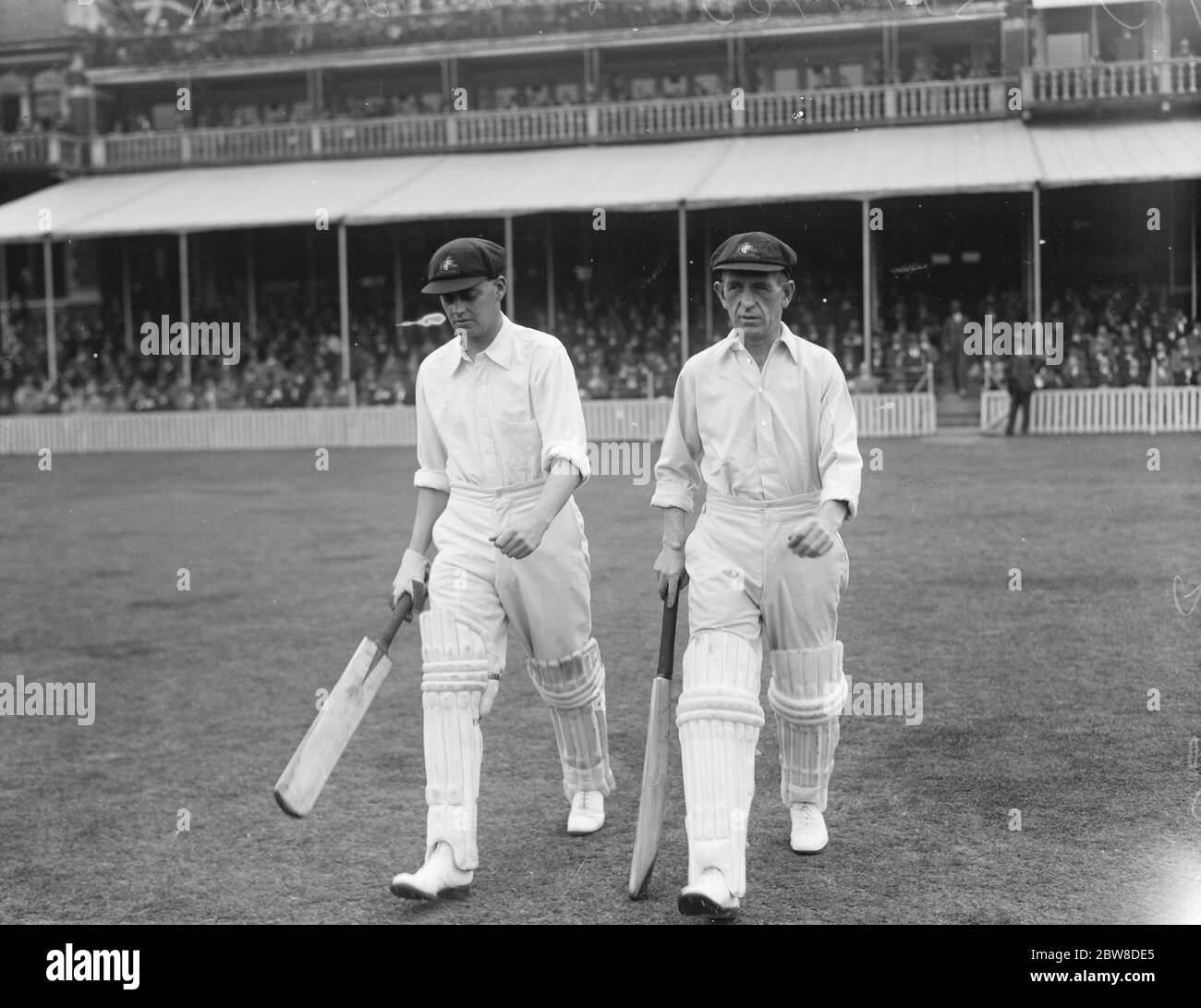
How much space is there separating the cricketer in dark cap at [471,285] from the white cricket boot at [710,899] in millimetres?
1806

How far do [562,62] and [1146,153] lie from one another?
1232cm

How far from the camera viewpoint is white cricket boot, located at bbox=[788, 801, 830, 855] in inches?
201

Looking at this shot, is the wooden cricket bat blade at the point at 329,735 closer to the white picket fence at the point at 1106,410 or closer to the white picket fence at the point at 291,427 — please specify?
the white picket fence at the point at 291,427

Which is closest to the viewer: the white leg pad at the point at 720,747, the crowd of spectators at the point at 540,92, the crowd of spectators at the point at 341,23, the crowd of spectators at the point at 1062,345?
the white leg pad at the point at 720,747

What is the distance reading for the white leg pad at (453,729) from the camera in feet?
15.4

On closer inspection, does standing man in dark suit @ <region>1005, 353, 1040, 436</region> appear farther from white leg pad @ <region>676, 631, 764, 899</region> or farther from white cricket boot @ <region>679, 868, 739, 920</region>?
white cricket boot @ <region>679, 868, 739, 920</region>

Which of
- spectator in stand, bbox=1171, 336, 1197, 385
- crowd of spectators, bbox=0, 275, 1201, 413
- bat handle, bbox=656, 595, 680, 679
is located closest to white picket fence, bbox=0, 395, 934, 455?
crowd of spectators, bbox=0, 275, 1201, 413

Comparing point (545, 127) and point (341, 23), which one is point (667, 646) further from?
point (341, 23)

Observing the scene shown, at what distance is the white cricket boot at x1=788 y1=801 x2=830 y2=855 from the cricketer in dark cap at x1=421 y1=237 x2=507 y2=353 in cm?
185

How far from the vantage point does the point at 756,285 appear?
15.7 ft

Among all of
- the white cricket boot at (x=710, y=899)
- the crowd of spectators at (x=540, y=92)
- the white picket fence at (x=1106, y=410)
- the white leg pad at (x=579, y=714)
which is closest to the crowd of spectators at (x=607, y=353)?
the white picket fence at (x=1106, y=410)

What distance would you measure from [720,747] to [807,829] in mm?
728
